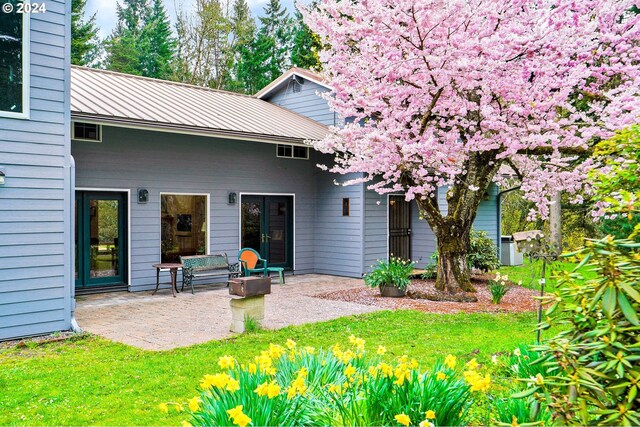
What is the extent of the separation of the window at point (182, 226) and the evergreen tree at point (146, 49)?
18.3 meters

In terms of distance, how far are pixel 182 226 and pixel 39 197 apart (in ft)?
14.8

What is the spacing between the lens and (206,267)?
34.8ft

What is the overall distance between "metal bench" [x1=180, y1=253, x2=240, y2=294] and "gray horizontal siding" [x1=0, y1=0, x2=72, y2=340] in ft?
11.5

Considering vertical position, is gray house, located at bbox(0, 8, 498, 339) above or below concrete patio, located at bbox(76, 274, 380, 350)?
above

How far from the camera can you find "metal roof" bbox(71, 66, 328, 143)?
354 inches

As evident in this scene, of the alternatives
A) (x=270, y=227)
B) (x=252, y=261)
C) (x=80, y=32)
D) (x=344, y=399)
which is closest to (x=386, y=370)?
(x=344, y=399)

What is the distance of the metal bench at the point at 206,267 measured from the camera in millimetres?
10289

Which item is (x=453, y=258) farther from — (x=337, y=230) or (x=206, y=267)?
(x=206, y=267)

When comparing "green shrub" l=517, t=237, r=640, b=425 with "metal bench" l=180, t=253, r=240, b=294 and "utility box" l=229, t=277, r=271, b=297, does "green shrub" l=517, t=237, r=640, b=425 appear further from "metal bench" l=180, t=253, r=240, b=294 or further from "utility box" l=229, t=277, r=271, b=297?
"metal bench" l=180, t=253, r=240, b=294

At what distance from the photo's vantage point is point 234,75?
28703 millimetres

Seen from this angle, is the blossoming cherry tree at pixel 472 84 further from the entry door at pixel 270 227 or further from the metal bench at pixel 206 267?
the metal bench at pixel 206 267

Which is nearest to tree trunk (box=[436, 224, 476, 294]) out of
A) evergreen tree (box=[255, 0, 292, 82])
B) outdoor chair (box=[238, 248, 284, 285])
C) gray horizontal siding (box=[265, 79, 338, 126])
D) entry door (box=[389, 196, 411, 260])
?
outdoor chair (box=[238, 248, 284, 285])

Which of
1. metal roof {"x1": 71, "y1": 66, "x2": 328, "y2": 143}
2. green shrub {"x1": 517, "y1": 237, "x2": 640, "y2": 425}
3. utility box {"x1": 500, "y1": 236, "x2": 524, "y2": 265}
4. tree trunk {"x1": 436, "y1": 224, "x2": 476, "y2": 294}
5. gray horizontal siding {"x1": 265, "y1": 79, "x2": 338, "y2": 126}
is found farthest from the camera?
utility box {"x1": 500, "y1": 236, "x2": 524, "y2": 265}

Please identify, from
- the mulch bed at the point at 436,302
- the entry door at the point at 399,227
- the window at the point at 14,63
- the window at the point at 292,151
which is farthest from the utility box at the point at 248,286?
the entry door at the point at 399,227
